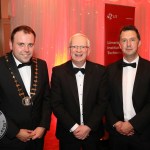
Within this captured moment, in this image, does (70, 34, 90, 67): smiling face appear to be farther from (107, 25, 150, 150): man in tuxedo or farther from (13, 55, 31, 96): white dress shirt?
(13, 55, 31, 96): white dress shirt

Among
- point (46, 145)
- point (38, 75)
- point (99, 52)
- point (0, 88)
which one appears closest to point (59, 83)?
point (38, 75)

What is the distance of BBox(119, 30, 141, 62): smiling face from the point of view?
3.10 metres

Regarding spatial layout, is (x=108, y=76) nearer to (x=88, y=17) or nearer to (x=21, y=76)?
(x=21, y=76)

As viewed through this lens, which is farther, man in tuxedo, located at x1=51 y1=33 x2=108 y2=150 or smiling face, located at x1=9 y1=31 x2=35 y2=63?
man in tuxedo, located at x1=51 y1=33 x2=108 y2=150

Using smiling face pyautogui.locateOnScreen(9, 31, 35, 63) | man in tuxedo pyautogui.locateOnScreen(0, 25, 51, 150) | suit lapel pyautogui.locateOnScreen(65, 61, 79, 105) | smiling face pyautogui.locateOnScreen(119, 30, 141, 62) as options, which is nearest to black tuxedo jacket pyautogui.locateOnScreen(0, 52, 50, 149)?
man in tuxedo pyautogui.locateOnScreen(0, 25, 51, 150)

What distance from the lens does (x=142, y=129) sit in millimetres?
3061

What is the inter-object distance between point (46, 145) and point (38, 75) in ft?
7.31

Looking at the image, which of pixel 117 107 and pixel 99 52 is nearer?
pixel 117 107

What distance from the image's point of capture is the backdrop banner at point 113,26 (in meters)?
5.55

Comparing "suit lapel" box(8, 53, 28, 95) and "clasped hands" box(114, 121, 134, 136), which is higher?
"suit lapel" box(8, 53, 28, 95)

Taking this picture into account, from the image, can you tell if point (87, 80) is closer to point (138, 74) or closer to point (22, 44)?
point (138, 74)

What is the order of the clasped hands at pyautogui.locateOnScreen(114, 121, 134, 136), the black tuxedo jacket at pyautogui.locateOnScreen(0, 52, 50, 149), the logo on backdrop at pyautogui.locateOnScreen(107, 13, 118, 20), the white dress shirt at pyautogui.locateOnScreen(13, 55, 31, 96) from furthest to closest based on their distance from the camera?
the logo on backdrop at pyautogui.locateOnScreen(107, 13, 118, 20), the clasped hands at pyautogui.locateOnScreen(114, 121, 134, 136), the white dress shirt at pyautogui.locateOnScreen(13, 55, 31, 96), the black tuxedo jacket at pyautogui.locateOnScreen(0, 52, 50, 149)

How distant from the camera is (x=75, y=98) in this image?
303 centimetres

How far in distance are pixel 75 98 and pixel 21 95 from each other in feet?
2.09
